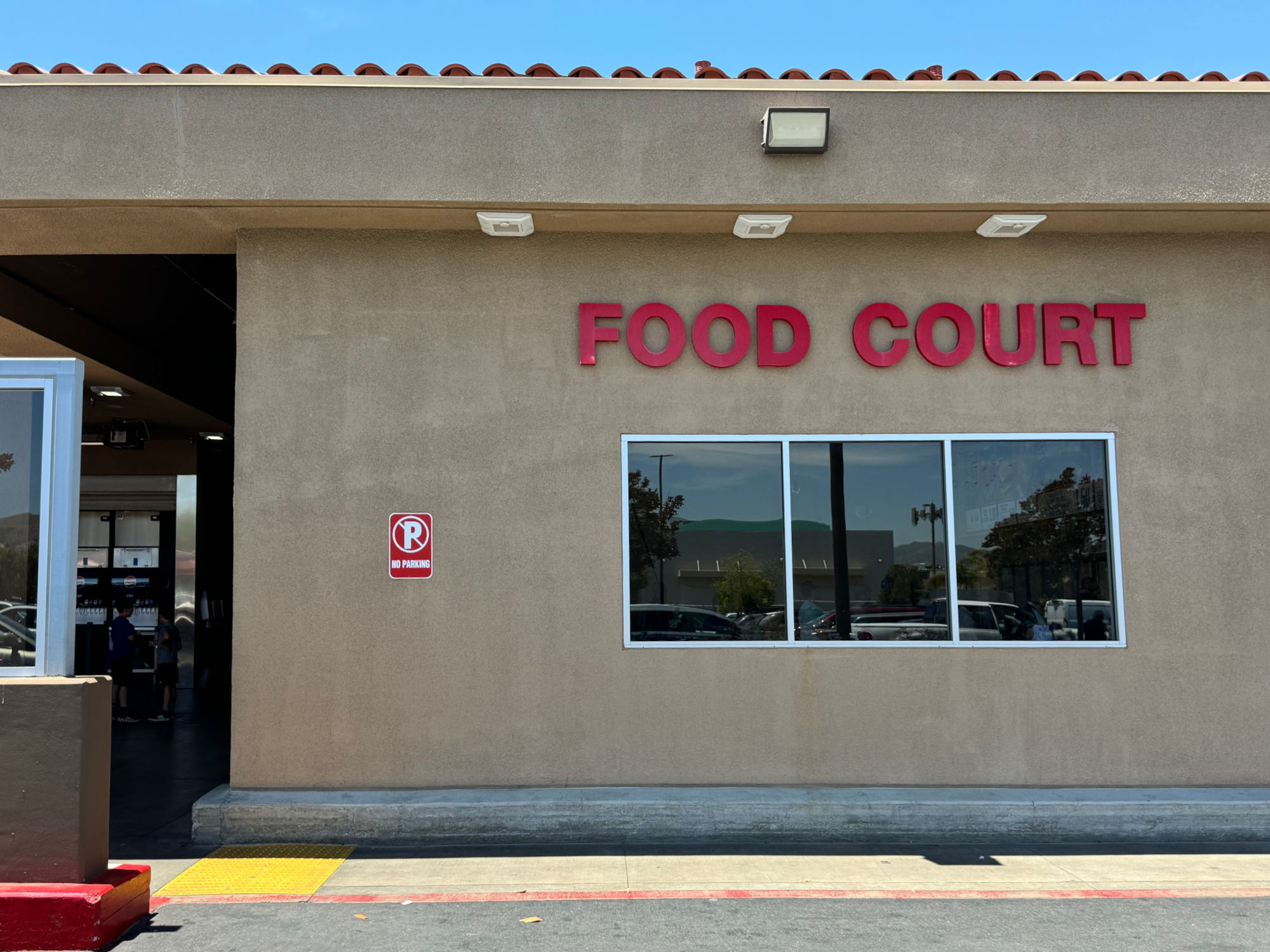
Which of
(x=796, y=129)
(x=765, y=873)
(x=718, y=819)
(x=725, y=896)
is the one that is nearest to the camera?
(x=725, y=896)

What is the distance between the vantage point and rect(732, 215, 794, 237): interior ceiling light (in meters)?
7.80

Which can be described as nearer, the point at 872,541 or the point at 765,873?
the point at 765,873

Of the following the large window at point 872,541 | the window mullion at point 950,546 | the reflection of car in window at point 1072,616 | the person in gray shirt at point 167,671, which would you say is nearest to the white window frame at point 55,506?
the large window at point 872,541

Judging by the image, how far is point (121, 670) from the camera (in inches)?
551

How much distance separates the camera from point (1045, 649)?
7.93 metres

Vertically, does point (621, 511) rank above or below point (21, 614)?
above

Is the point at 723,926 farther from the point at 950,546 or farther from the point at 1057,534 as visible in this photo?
the point at 1057,534

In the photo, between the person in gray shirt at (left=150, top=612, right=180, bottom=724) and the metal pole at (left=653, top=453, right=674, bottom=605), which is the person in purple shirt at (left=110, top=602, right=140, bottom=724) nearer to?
the person in gray shirt at (left=150, top=612, right=180, bottom=724)

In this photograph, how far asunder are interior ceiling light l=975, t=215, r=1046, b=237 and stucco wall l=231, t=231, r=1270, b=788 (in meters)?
0.17

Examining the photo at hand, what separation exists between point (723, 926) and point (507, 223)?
5.15 m

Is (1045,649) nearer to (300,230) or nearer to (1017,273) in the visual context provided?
→ (1017,273)

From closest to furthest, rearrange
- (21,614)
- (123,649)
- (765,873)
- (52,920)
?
(52,920)
(21,614)
(765,873)
(123,649)

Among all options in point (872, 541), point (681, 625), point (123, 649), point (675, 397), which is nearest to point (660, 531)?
point (681, 625)

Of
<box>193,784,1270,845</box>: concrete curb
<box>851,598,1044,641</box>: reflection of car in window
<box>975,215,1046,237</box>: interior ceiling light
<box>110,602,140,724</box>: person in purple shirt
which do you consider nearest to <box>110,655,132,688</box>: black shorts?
<box>110,602,140,724</box>: person in purple shirt
